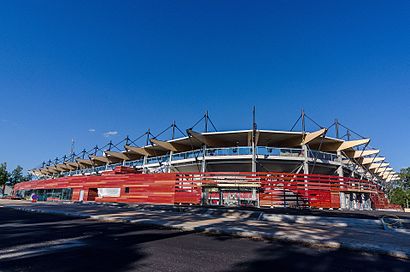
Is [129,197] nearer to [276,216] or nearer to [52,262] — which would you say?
[276,216]

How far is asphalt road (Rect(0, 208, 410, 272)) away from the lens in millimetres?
3518

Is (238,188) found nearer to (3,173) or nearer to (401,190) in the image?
(401,190)

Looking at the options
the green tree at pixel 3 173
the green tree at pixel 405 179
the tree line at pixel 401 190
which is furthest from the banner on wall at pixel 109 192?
the green tree at pixel 405 179

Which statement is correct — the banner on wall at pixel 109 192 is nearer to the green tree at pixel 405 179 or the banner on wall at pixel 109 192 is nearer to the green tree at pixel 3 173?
the green tree at pixel 3 173

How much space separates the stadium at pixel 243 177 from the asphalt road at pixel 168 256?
14948mm

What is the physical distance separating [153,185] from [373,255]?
2116cm

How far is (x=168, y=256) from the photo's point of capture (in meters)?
4.13

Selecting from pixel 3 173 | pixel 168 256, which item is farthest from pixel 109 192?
pixel 3 173

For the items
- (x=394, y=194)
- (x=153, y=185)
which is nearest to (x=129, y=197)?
(x=153, y=185)

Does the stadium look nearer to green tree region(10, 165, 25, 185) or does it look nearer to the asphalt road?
the asphalt road

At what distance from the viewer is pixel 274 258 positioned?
418 centimetres

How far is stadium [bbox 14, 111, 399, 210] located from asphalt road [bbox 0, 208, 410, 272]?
49.0 feet

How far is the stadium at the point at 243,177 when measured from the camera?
20.7m

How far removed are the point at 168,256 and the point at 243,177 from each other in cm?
1767
